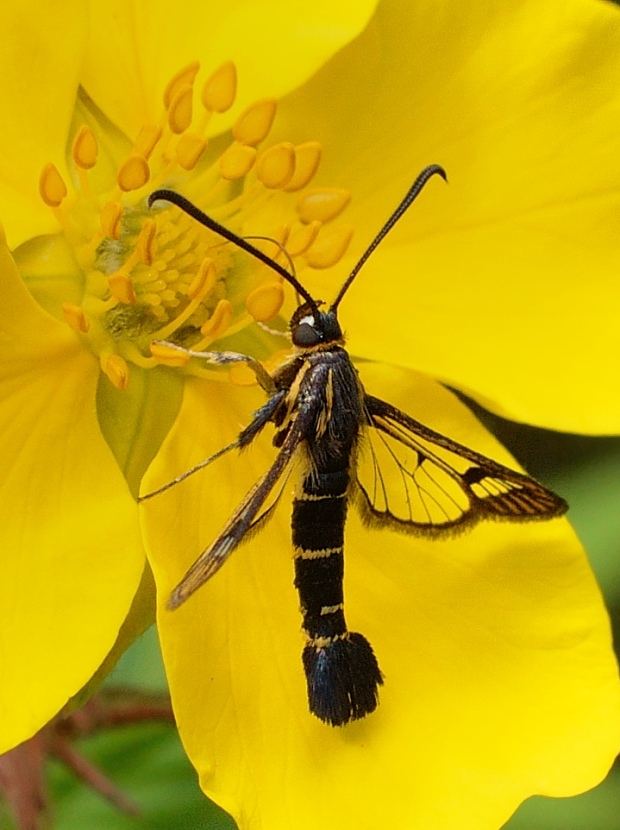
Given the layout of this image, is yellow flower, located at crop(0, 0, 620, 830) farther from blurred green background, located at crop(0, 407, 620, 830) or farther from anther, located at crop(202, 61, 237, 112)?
blurred green background, located at crop(0, 407, 620, 830)

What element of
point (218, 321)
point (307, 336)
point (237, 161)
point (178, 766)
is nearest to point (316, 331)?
point (307, 336)

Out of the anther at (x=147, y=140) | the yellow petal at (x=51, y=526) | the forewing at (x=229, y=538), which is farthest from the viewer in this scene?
the anther at (x=147, y=140)

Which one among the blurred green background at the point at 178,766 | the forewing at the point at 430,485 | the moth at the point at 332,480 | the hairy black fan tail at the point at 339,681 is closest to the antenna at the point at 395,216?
the moth at the point at 332,480

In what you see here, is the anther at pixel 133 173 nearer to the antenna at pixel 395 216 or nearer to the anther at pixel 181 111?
the anther at pixel 181 111

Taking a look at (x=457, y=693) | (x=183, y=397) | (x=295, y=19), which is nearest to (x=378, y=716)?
(x=457, y=693)

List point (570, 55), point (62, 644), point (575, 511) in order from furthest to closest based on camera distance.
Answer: point (575, 511) < point (570, 55) < point (62, 644)

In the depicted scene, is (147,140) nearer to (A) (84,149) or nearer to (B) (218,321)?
(A) (84,149)

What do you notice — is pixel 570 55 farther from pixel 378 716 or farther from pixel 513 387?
pixel 378 716
